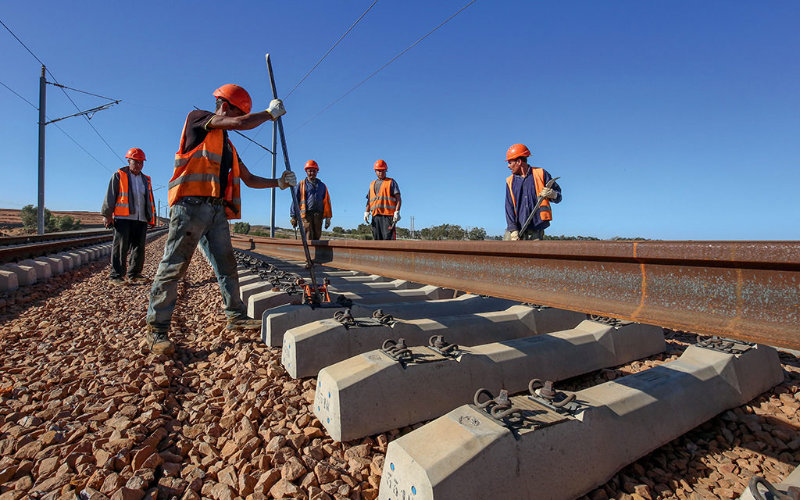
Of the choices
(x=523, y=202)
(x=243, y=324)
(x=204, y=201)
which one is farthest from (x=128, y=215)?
(x=523, y=202)

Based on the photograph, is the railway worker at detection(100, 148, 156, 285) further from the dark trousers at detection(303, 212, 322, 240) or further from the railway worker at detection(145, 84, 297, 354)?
the railway worker at detection(145, 84, 297, 354)

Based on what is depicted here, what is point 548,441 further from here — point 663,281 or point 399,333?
point 399,333

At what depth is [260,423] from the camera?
181cm

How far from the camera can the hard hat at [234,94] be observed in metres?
3.14

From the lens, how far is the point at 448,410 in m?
1.83

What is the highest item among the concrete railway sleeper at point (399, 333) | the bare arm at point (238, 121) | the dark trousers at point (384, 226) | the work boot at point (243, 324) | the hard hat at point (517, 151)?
the hard hat at point (517, 151)

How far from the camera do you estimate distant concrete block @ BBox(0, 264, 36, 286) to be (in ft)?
17.0

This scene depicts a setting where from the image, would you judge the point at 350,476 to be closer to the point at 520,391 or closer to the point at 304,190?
the point at 520,391

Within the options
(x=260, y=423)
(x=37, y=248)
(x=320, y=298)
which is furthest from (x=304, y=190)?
(x=260, y=423)

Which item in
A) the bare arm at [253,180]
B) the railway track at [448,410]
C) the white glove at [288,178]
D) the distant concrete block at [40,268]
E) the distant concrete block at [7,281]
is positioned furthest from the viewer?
the distant concrete block at [40,268]

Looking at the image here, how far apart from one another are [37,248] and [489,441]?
9.19 meters

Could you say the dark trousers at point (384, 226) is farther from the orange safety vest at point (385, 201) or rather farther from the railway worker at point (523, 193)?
the railway worker at point (523, 193)

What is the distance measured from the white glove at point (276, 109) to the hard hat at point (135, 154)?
4768 millimetres

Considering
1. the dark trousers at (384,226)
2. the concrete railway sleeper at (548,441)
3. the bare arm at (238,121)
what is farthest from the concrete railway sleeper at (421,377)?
the dark trousers at (384,226)
